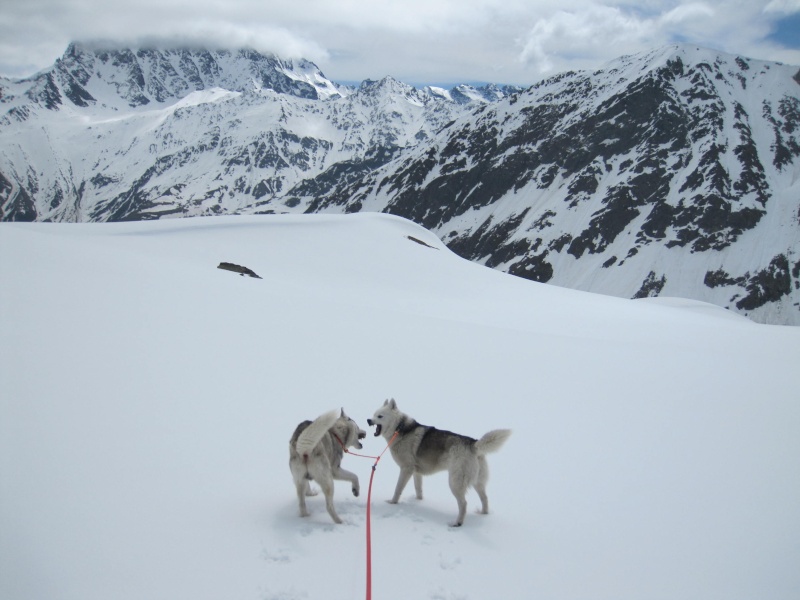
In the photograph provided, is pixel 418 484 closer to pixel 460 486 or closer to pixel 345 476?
pixel 460 486

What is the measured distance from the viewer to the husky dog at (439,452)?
5.57 metres

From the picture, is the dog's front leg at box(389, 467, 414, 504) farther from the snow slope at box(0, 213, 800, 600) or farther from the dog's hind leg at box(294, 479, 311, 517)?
the dog's hind leg at box(294, 479, 311, 517)

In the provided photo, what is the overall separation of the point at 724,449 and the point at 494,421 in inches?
143

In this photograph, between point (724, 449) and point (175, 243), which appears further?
point (175, 243)

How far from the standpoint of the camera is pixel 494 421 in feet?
28.7

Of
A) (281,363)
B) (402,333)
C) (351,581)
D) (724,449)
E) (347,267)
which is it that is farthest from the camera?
(347,267)

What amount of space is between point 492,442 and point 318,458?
6.35 ft

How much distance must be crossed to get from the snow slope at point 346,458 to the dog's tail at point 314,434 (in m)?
0.84

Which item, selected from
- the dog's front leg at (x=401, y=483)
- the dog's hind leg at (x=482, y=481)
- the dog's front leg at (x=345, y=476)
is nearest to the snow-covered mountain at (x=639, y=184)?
the dog's hind leg at (x=482, y=481)

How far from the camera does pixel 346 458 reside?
738cm

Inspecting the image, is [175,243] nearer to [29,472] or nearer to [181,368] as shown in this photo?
[181,368]

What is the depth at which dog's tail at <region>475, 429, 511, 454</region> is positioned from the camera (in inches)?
214

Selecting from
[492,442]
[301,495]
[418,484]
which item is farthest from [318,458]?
[492,442]

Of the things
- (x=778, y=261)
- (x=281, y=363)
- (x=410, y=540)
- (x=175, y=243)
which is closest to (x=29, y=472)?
(x=410, y=540)
